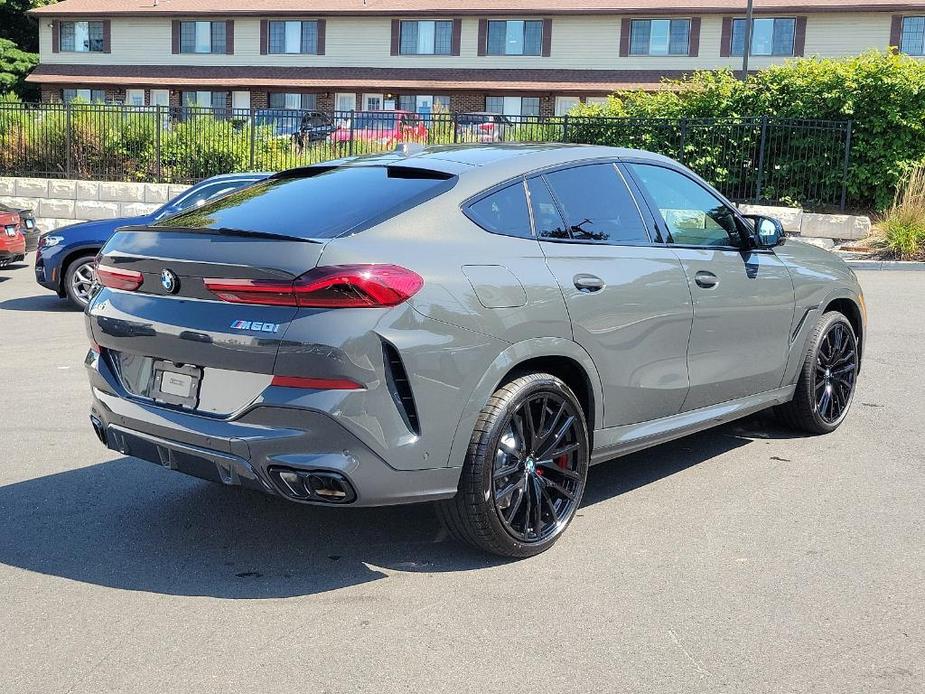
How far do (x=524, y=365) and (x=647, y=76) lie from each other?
3734 centimetres

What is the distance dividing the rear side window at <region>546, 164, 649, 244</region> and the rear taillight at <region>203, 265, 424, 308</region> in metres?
1.16

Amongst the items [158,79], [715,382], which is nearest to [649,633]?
[715,382]

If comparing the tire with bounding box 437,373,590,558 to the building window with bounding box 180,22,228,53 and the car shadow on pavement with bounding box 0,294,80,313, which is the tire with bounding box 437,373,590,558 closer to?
the car shadow on pavement with bounding box 0,294,80,313

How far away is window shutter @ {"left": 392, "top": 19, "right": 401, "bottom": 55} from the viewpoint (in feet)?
137

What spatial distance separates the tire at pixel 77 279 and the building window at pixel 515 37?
103 feet

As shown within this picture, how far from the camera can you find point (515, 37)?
40969mm

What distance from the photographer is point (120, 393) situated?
443cm

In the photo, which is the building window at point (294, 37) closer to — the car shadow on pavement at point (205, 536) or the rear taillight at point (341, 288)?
the car shadow on pavement at point (205, 536)

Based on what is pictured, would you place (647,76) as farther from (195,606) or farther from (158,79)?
(195,606)

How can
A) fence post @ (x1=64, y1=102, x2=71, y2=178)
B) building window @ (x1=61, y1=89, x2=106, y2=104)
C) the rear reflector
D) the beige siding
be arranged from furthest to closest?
building window @ (x1=61, y1=89, x2=106, y2=104)
the beige siding
fence post @ (x1=64, y1=102, x2=71, y2=178)
the rear reflector

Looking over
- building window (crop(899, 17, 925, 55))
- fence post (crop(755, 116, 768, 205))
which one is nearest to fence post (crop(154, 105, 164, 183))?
fence post (crop(755, 116, 768, 205))

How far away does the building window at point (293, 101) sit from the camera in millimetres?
43188

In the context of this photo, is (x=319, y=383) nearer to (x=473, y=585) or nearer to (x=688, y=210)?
(x=473, y=585)

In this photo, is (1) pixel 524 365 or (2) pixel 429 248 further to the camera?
(1) pixel 524 365
